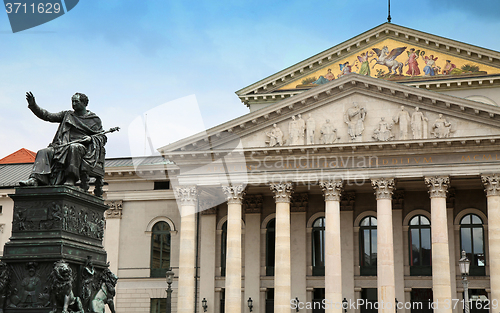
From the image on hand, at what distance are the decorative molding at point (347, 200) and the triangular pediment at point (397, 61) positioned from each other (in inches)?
329

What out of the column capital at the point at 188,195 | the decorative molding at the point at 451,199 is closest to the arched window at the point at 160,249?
the column capital at the point at 188,195

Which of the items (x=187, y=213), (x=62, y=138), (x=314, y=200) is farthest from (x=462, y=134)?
(x=62, y=138)

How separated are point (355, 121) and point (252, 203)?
1004cm

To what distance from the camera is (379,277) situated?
35.2 m

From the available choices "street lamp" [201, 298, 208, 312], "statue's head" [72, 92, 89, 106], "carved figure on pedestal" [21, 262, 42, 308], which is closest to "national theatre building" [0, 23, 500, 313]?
"street lamp" [201, 298, 208, 312]

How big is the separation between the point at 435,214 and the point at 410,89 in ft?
22.5

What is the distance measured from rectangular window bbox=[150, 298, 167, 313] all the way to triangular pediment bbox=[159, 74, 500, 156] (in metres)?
11.5

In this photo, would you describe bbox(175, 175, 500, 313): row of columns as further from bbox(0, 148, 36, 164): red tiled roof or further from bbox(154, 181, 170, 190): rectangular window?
bbox(0, 148, 36, 164): red tiled roof

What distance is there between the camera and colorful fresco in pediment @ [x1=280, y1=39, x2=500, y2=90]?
145 feet

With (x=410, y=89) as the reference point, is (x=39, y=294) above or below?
below

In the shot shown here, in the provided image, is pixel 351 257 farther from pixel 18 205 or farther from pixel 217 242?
pixel 18 205

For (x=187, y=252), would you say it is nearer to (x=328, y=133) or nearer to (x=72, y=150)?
(x=328, y=133)

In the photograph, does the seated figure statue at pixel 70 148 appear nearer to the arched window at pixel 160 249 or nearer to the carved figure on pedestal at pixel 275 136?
the carved figure on pedestal at pixel 275 136

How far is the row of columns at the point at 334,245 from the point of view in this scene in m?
34.6
